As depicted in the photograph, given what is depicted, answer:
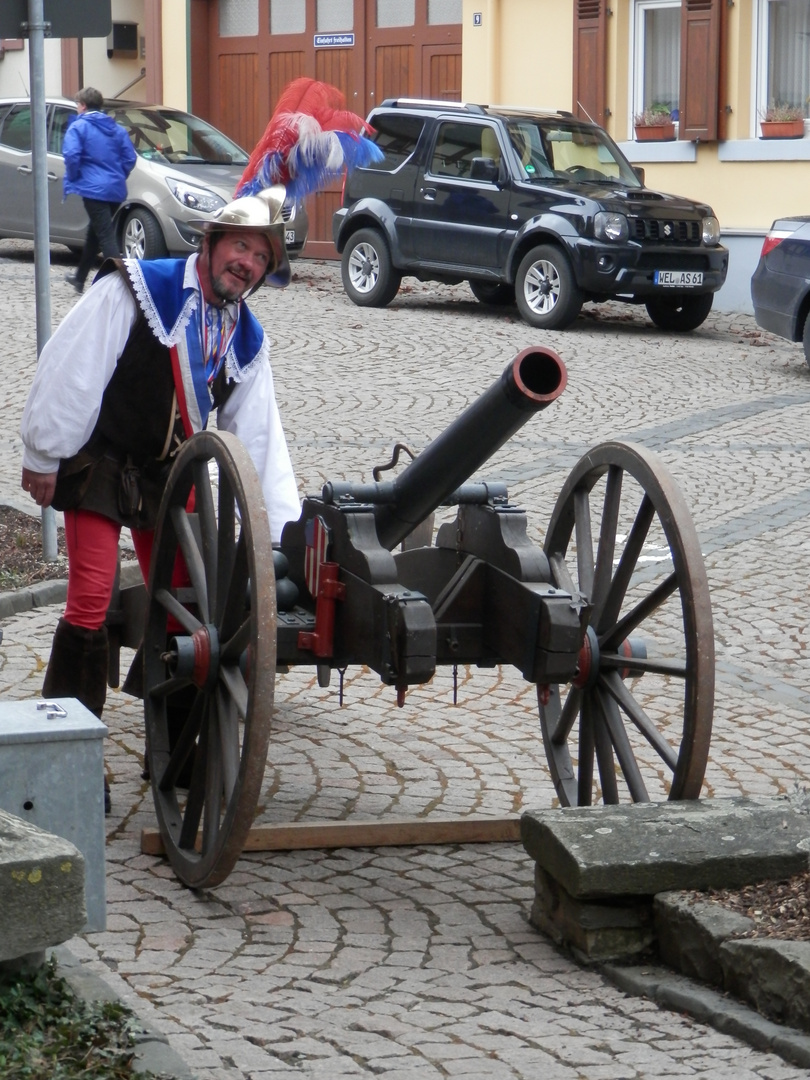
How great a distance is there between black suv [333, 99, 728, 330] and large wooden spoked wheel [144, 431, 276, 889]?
1075cm

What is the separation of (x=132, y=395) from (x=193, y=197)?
41.7 ft

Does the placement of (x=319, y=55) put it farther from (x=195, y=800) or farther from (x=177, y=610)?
(x=195, y=800)

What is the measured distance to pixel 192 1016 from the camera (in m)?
3.71

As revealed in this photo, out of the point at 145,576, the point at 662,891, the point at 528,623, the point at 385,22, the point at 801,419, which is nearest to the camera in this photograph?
the point at 662,891

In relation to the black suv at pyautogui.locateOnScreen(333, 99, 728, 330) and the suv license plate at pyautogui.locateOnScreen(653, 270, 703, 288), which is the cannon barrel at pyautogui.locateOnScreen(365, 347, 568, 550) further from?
the suv license plate at pyautogui.locateOnScreen(653, 270, 703, 288)

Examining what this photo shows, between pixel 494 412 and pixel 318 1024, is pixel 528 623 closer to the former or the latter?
pixel 494 412

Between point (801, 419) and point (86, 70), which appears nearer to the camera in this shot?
point (801, 419)

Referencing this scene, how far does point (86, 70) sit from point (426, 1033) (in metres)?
24.8

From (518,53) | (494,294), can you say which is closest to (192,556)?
(494,294)

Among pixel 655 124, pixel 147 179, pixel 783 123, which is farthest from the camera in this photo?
pixel 655 124

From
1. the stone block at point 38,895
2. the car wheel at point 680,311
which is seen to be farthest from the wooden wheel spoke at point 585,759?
the car wheel at point 680,311

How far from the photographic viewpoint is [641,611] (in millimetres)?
4609

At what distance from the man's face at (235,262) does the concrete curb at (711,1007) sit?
207 cm

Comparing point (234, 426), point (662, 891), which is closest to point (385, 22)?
point (234, 426)
